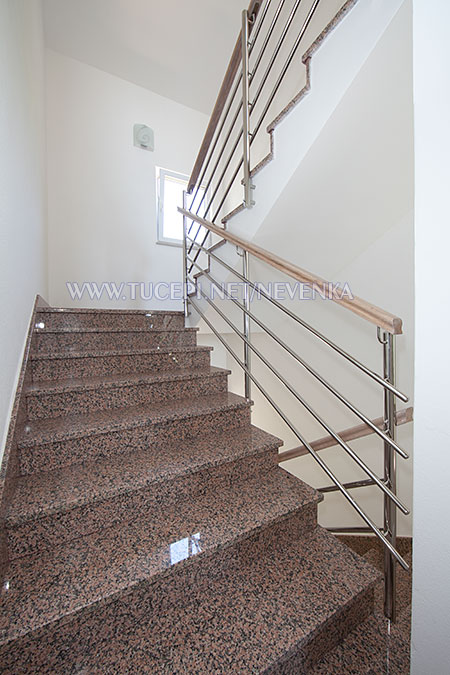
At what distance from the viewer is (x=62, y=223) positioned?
2635mm

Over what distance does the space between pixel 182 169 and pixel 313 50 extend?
249cm

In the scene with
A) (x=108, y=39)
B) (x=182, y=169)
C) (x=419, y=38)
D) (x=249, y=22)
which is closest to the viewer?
(x=419, y=38)

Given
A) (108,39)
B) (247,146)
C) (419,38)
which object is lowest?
(419,38)

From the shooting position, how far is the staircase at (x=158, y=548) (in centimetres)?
66

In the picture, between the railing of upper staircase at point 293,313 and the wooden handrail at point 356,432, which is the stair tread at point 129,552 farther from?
the wooden handrail at point 356,432

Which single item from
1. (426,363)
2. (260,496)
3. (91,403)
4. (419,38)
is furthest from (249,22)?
(260,496)

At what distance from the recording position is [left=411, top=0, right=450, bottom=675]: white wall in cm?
61

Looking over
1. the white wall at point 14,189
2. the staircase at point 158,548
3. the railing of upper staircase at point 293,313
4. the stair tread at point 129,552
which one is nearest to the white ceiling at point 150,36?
the railing of upper staircase at point 293,313

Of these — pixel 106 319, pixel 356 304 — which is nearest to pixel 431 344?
pixel 356 304

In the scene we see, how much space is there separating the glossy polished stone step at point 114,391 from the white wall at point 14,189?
19cm

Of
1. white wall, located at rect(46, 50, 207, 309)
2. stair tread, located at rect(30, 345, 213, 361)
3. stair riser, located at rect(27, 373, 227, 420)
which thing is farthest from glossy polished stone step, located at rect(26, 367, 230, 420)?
white wall, located at rect(46, 50, 207, 309)

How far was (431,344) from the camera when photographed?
25.4 inches

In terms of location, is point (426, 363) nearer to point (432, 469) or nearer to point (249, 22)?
point (432, 469)

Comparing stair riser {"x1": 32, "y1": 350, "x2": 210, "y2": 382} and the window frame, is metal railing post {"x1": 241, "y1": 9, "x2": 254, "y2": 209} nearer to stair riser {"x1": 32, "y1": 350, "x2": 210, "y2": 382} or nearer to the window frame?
stair riser {"x1": 32, "y1": 350, "x2": 210, "y2": 382}
